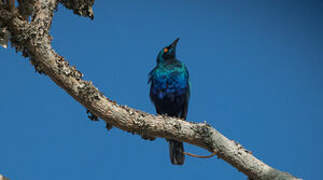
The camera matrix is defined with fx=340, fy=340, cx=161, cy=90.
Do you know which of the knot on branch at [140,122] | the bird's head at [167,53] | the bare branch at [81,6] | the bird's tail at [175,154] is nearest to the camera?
the knot on branch at [140,122]

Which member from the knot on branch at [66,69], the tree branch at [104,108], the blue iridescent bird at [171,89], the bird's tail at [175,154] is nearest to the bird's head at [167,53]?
the blue iridescent bird at [171,89]

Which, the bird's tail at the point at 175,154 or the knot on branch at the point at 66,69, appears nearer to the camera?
the knot on branch at the point at 66,69

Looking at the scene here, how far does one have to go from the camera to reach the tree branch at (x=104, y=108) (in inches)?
124

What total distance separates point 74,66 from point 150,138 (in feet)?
3.63

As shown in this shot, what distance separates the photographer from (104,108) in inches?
128

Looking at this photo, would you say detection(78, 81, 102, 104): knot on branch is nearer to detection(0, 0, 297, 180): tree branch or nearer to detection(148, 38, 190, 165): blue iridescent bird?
detection(0, 0, 297, 180): tree branch

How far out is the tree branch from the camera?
A: 3.16 m

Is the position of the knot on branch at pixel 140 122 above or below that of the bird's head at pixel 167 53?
below

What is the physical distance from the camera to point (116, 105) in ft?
10.9

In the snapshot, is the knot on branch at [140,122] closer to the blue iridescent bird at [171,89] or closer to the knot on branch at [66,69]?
the knot on branch at [66,69]

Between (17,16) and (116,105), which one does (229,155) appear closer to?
(116,105)

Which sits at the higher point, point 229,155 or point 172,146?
point 172,146

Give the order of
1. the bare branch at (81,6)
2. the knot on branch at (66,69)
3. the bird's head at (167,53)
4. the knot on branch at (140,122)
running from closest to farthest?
the knot on branch at (66,69) → the knot on branch at (140,122) → the bare branch at (81,6) → the bird's head at (167,53)

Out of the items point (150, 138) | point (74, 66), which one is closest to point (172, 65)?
point (150, 138)
